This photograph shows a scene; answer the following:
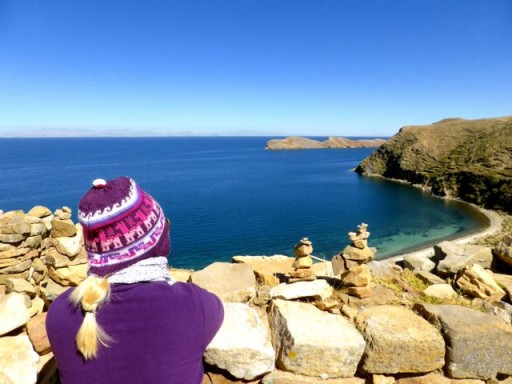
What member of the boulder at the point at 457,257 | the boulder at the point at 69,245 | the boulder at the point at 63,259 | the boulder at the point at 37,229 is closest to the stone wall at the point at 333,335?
the boulder at the point at 63,259

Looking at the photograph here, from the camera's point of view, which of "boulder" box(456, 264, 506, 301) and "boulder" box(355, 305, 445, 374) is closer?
"boulder" box(355, 305, 445, 374)

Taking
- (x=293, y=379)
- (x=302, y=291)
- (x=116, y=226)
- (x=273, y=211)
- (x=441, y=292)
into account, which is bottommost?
(x=273, y=211)

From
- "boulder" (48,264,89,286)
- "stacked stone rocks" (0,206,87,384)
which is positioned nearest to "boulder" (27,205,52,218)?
"stacked stone rocks" (0,206,87,384)

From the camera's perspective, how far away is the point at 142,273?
2191 mm

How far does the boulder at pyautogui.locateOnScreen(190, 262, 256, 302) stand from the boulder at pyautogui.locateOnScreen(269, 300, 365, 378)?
1.10 metres

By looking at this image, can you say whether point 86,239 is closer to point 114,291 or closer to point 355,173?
point 114,291

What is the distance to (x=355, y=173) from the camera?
110875mm

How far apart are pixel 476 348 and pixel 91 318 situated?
16.8ft

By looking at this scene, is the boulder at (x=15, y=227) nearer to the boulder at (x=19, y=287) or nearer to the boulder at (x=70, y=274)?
the boulder at (x=70, y=274)

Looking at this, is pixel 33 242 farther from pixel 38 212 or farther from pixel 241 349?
pixel 241 349

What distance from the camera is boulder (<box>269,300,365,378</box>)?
4320 mm

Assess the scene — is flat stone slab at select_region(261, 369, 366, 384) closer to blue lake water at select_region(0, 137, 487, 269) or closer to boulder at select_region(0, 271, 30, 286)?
boulder at select_region(0, 271, 30, 286)

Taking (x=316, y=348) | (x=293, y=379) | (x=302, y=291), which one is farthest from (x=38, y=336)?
(x=302, y=291)

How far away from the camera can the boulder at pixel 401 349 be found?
443 cm
